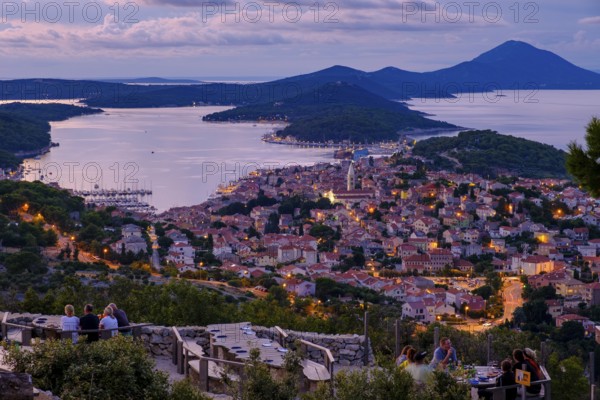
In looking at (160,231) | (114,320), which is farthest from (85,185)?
(114,320)

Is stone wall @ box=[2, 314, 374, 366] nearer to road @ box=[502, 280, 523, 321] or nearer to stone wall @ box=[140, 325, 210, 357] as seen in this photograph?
stone wall @ box=[140, 325, 210, 357]

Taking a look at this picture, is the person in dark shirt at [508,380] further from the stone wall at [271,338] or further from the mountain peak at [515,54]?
the mountain peak at [515,54]

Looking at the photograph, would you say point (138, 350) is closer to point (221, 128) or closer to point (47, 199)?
point (47, 199)

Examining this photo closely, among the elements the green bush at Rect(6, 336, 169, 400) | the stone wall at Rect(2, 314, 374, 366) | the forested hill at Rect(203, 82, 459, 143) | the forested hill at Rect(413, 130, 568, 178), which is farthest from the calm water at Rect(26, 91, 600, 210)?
the green bush at Rect(6, 336, 169, 400)

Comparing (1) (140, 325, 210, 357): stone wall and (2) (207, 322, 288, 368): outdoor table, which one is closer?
(2) (207, 322, 288, 368): outdoor table

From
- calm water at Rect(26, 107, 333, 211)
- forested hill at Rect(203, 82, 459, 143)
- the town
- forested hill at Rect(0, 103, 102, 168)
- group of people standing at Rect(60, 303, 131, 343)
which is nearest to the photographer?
group of people standing at Rect(60, 303, 131, 343)

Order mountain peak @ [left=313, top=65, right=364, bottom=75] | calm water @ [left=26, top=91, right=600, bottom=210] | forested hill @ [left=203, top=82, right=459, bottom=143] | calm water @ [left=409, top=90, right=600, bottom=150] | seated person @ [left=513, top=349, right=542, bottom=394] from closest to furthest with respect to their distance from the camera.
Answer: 1. seated person @ [left=513, top=349, right=542, bottom=394]
2. calm water @ [left=26, top=91, right=600, bottom=210]
3. forested hill @ [left=203, top=82, right=459, bottom=143]
4. calm water @ [left=409, top=90, right=600, bottom=150]
5. mountain peak @ [left=313, top=65, right=364, bottom=75]
